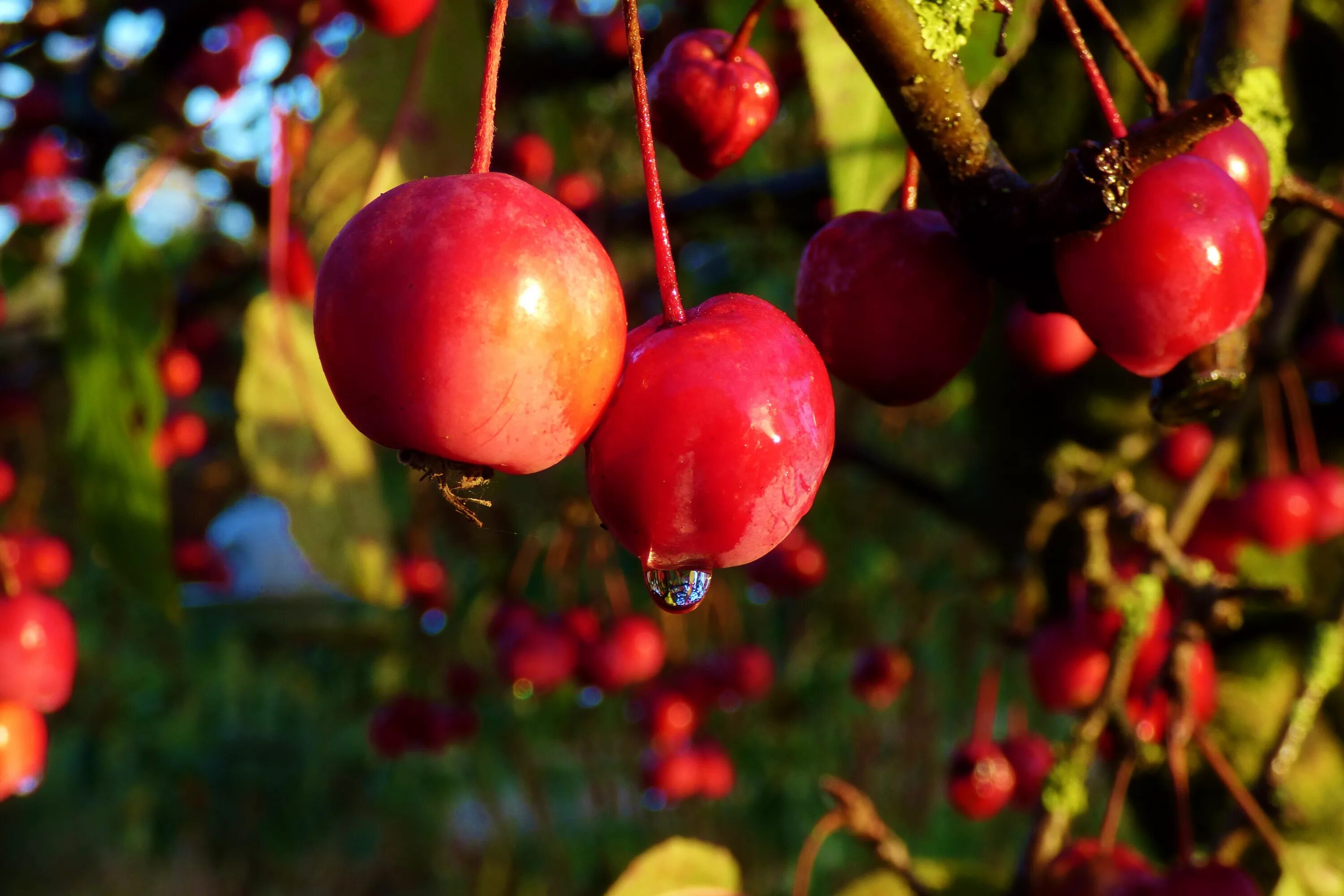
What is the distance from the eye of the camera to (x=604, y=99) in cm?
271

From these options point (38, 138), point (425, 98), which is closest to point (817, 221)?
point (425, 98)

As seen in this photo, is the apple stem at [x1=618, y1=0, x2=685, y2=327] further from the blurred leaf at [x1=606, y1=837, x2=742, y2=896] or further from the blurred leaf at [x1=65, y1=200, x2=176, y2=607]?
the blurred leaf at [x1=65, y1=200, x2=176, y2=607]

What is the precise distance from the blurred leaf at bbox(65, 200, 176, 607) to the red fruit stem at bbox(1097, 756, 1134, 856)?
28.8 inches

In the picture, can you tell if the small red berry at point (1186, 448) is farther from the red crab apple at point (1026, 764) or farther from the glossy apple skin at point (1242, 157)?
the glossy apple skin at point (1242, 157)

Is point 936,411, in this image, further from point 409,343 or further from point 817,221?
point 409,343

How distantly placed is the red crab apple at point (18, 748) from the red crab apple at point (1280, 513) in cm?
118

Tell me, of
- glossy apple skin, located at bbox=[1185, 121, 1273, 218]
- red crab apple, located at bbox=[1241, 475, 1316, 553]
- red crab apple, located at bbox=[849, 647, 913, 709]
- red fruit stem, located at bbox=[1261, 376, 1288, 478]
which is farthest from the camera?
red crab apple, located at bbox=[849, 647, 913, 709]

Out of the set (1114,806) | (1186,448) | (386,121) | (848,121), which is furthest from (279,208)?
(1186,448)

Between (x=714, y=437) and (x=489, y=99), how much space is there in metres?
0.13

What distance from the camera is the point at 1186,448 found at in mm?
1173

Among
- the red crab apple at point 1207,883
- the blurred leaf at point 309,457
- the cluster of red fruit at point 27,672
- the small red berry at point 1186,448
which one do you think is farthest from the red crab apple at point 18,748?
the small red berry at point 1186,448

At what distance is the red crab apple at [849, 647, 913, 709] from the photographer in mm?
1590

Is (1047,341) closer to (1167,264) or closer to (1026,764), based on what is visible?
(1167,264)

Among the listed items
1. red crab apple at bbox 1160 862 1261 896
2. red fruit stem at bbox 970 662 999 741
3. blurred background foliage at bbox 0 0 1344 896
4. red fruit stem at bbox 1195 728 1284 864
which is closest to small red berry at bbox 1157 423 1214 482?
blurred background foliage at bbox 0 0 1344 896
